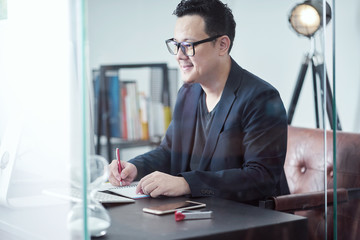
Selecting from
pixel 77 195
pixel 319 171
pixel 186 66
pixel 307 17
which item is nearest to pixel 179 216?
pixel 77 195

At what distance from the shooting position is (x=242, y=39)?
54.6 inches

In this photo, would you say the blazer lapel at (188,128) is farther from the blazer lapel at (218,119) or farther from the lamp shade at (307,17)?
the lamp shade at (307,17)

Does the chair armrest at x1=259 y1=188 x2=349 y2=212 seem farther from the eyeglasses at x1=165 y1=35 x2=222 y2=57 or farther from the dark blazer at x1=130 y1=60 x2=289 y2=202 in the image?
the eyeglasses at x1=165 y1=35 x2=222 y2=57

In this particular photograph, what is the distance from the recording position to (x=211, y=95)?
1368mm

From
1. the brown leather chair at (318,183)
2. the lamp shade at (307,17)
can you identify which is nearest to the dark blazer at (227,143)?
the brown leather chair at (318,183)

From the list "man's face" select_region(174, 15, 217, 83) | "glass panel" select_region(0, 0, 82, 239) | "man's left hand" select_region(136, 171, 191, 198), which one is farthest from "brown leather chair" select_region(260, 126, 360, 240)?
"glass panel" select_region(0, 0, 82, 239)

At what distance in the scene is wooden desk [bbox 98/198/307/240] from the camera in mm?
1144

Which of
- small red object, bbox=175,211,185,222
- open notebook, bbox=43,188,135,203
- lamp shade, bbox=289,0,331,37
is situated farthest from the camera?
lamp shade, bbox=289,0,331,37

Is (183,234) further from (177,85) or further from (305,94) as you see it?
(305,94)

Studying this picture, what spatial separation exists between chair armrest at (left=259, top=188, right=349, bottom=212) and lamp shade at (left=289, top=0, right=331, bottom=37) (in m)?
0.48

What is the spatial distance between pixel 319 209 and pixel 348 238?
11.5 inches

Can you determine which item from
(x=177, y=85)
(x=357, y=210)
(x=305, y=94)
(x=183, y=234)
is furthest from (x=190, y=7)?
(x=357, y=210)

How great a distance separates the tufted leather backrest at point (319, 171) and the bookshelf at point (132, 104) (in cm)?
42

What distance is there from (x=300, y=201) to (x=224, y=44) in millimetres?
519
